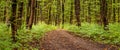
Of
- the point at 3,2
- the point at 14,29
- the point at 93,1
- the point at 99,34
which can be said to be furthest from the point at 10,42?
the point at 93,1

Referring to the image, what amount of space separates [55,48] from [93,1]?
2964cm

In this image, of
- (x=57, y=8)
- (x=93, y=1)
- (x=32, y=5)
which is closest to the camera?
(x=32, y=5)

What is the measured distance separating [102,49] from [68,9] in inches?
1463

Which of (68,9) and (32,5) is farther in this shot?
(68,9)

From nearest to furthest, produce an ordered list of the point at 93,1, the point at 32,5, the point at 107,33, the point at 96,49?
the point at 96,49 < the point at 107,33 < the point at 32,5 < the point at 93,1

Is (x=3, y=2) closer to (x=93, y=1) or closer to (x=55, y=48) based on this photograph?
(x=55, y=48)

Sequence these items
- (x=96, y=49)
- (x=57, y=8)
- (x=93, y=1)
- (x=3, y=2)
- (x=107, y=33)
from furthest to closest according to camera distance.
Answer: (x=57, y=8), (x=93, y=1), (x=107, y=33), (x=96, y=49), (x=3, y=2)

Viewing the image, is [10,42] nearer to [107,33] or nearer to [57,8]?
[107,33]

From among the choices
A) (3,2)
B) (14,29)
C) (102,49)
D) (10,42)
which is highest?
(3,2)

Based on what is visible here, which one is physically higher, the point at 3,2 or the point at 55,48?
the point at 3,2

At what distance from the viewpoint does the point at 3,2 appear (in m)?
10.0

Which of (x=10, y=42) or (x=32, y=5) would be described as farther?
(x=32, y=5)

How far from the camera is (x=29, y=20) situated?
21453 mm

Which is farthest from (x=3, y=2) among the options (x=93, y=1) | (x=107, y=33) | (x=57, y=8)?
(x=57, y=8)
